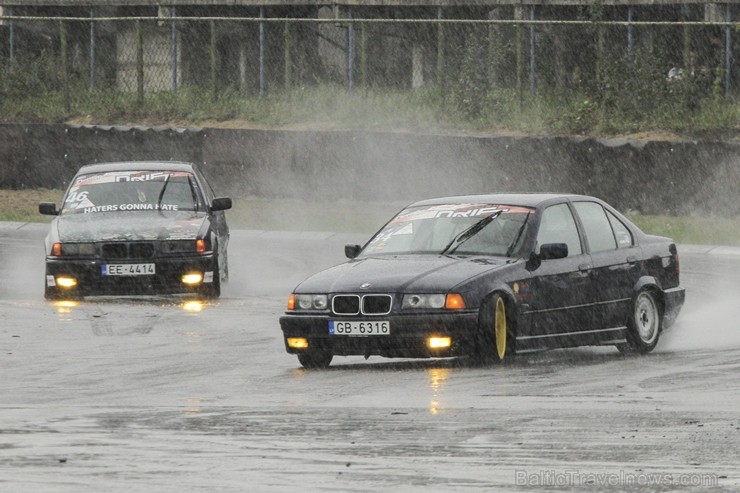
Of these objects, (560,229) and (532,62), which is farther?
(532,62)

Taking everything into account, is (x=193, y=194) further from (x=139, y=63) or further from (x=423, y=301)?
(x=139, y=63)

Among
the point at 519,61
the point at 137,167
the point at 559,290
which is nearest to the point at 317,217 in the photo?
the point at 519,61

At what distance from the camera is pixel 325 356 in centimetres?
1309

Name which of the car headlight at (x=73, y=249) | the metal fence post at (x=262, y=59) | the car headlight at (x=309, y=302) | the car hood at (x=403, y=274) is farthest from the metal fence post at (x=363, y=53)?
the car headlight at (x=309, y=302)

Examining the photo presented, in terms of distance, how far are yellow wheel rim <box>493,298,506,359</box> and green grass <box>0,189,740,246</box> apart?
13630 mm

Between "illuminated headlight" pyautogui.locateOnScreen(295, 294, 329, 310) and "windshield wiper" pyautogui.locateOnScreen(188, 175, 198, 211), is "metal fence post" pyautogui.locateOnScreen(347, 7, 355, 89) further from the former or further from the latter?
"illuminated headlight" pyautogui.locateOnScreen(295, 294, 329, 310)

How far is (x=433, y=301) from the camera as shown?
12.7 meters

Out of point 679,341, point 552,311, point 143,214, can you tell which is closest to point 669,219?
point 143,214

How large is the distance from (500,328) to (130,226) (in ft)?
21.8

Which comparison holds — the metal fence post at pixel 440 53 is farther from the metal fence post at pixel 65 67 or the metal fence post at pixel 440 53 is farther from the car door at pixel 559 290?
the car door at pixel 559 290

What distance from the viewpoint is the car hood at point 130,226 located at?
18.5 m

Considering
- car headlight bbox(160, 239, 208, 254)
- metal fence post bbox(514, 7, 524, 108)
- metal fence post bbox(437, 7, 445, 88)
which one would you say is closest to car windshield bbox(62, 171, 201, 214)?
car headlight bbox(160, 239, 208, 254)

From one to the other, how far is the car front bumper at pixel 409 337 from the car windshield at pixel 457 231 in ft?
3.49

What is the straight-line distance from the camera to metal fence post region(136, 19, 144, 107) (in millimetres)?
34812
